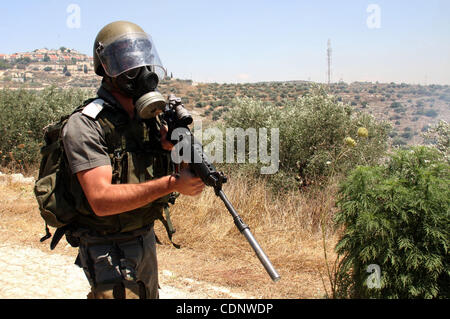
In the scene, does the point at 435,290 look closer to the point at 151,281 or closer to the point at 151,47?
the point at 151,281

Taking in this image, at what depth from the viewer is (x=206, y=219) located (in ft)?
17.1

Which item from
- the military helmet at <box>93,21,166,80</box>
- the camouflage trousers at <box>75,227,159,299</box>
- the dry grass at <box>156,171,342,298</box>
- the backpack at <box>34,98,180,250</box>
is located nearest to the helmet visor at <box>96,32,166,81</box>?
the military helmet at <box>93,21,166,80</box>

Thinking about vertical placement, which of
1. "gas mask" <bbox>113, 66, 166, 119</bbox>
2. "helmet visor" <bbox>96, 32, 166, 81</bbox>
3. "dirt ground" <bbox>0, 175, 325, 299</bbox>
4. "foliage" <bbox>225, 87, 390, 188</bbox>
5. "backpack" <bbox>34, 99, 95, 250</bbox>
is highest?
"helmet visor" <bbox>96, 32, 166, 81</bbox>

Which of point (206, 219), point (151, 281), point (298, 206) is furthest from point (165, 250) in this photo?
point (151, 281)

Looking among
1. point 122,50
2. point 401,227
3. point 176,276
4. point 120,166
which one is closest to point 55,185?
point 120,166

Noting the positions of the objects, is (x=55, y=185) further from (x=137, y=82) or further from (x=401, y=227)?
(x=401, y=227)

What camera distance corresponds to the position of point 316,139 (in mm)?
7035

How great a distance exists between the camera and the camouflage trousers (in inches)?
76.6

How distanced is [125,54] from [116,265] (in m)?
1.09

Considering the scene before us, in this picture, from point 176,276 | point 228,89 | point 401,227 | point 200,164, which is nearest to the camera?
point 200,164

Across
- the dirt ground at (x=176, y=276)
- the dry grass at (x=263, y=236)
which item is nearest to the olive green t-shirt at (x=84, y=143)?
the dirt ground at (x=176, y=276)

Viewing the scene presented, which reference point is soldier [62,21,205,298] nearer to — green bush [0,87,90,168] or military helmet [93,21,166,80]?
military helmet [93,21,166,80]

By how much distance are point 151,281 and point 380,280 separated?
158 centimetres

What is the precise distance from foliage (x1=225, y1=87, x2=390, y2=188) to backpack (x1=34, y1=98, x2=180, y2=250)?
194 inches
